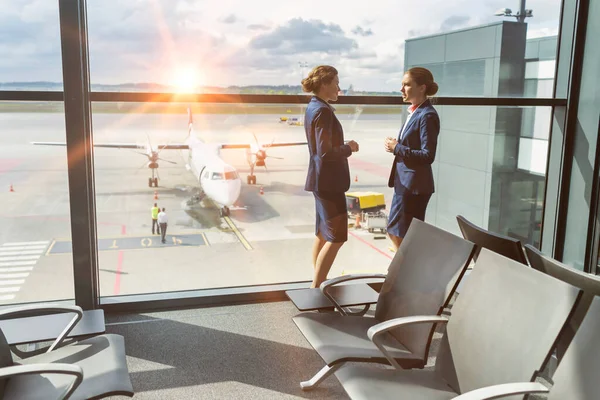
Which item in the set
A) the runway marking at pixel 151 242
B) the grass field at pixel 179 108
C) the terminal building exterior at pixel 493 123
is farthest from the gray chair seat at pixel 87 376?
the runway marking at pixel 151 242

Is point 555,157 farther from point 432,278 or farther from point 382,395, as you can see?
point 382,395

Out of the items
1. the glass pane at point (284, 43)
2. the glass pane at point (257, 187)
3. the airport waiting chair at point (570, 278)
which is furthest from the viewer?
the glass pane at point (257, 187)

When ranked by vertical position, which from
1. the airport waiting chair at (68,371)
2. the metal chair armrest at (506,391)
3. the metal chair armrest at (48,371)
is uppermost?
the metal chair armrest at (506,391)

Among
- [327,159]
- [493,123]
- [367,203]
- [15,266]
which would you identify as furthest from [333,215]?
[367,203]

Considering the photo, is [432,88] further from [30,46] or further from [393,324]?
[30,46]

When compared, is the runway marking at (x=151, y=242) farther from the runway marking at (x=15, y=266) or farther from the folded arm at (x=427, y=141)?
the folded arm at (x=427, y=141)

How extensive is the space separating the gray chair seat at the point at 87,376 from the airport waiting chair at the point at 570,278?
5.14 feet

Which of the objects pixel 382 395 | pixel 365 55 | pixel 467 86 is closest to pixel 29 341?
pixel 382 395

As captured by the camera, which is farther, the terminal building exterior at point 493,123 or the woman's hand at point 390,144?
the terminal building exterior at point 493,123

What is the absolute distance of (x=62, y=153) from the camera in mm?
3221

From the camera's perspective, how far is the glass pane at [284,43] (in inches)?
137

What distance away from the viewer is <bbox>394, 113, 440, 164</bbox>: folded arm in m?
3.16

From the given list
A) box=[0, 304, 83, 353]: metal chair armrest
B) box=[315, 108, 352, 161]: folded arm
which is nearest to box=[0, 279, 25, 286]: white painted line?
box=[0, 304, 83, 353]: metal chair armrest

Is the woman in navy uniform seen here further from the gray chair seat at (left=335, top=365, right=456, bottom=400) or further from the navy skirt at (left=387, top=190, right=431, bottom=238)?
the gray chair seat at (left=335, top=365, right=456, bottom=400)
